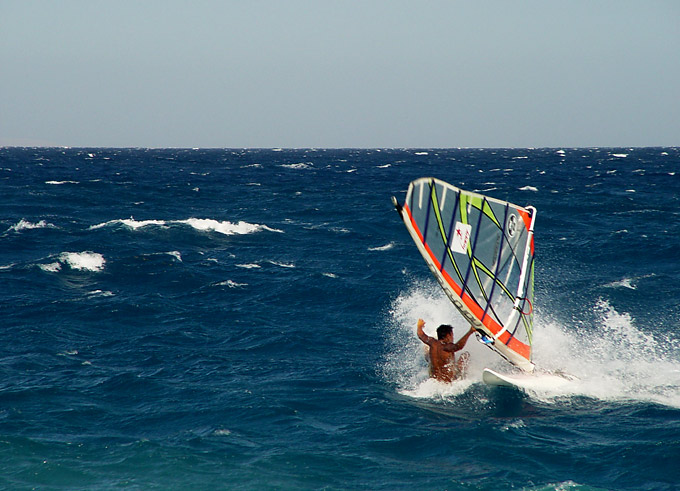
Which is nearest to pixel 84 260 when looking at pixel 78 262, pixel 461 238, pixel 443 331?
pixel 78 262

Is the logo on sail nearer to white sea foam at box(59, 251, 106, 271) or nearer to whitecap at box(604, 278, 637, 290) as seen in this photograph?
whitecap at box(604, 278, 637, 290)

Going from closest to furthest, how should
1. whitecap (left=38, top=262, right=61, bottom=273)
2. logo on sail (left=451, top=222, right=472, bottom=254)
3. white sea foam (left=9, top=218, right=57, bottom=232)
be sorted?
logo on sail (left=451, top=222, right=472, bottom=254) → whitecap (left=38, top=262, right=61, bottom=273) → white sea foam (left=9, top=218, right=57, bottom=232)

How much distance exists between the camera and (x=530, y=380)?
13.2 meters

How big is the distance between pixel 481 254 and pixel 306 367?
536cm

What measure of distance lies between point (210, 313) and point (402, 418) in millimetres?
8896

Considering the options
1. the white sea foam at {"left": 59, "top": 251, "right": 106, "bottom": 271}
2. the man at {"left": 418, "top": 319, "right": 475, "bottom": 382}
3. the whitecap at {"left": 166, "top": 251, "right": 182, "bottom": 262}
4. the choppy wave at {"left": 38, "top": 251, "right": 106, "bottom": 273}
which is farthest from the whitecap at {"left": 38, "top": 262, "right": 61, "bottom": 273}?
the man at {"left": 418, "top": 319, "right": 475, "bottom": 382}

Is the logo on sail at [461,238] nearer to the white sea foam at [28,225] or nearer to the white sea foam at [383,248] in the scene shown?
the white sea foam at [383,248]

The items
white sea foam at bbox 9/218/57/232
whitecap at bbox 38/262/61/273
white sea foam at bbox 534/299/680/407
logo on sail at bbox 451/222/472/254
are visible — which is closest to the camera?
logo on sail at bbox 451/222/472/254

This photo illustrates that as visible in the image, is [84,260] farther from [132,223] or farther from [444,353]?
[444,353]

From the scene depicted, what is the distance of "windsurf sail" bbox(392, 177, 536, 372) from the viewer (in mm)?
10219

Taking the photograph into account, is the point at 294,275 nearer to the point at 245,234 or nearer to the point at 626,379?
the point at 245,234

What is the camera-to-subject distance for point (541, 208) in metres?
41.1

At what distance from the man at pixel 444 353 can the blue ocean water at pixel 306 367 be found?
10.2 inches

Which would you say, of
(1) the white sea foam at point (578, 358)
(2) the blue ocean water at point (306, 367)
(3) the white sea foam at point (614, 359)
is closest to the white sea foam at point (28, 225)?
(2) the blue ocean water at point (306, 367)
